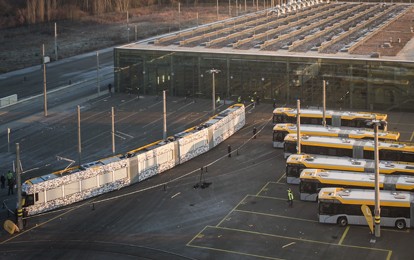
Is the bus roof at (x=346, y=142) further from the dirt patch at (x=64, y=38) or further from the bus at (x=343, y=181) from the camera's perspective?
the dirt patch at (x=64, y=38)

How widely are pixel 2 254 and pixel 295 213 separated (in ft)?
75.3

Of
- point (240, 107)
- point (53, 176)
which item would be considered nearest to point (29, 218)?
point (53, 176)

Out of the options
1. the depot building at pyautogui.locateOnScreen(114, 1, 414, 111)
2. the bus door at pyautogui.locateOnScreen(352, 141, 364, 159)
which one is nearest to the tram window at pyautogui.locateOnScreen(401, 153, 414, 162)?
the bus door at pyautogui.locateOnScreen(352, 141, 364, 159)

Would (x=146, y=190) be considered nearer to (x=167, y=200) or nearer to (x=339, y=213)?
(x=167, y=200)

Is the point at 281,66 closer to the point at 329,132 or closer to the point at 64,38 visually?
the point at 329,132

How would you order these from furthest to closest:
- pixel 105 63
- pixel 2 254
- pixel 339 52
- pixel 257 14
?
pixel 257 14, pixel 105 63, pixel 339 52, pixel 2 254

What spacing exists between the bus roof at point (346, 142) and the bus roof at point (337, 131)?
1.81m

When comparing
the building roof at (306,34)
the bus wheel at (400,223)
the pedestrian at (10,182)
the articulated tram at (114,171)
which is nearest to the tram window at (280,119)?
the articulated tram at (114,171)

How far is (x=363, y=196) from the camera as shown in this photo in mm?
56312

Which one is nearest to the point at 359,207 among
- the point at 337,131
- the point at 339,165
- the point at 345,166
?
the point at 345,166

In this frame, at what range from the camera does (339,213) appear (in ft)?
184

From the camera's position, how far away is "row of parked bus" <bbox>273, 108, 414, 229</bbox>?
55.8 meters

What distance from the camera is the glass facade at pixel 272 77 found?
95044 millimetres

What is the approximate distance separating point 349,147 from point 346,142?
106 cm
